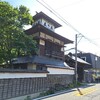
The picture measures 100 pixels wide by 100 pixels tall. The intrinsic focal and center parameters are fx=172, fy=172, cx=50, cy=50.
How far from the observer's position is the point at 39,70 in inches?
704

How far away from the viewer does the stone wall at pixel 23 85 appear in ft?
43.5

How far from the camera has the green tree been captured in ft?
58.2

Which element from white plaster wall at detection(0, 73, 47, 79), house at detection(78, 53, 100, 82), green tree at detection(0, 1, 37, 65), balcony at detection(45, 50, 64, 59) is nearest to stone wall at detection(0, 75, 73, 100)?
white plaster wall at detection(0, 73, 47, 79)

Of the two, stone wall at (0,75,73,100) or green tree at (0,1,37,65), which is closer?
stone wall at (0,75,73,100)

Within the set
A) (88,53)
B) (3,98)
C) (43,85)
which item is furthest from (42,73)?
(88,53)

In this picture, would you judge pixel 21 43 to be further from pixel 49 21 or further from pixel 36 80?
pixel 49 21

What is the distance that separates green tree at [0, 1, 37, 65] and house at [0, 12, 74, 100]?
2179mm

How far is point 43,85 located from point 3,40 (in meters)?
6.47

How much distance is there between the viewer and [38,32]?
2328 cm

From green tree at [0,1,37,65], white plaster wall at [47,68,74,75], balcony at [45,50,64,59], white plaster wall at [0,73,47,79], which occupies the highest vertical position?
green tree at [0,1,37,65]

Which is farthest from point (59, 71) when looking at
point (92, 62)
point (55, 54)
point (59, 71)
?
point (92, 62)

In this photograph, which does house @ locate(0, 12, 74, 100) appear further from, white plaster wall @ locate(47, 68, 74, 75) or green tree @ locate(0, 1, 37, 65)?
green tree @ locate(0, 1, 37, 65)

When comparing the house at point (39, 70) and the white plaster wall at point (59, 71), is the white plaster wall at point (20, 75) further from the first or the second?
the white plaster wall at point (59, 71)

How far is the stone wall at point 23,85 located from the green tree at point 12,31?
4006 mm
